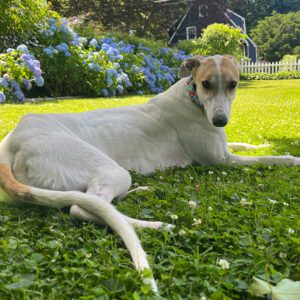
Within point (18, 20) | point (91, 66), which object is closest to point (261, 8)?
point (91, 66)

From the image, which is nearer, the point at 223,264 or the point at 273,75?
the point at 223,264

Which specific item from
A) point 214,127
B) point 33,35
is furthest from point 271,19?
point 214,127

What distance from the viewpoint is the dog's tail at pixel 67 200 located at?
86.4 inches

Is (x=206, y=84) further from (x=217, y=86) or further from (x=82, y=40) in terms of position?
(x=82, y=40)

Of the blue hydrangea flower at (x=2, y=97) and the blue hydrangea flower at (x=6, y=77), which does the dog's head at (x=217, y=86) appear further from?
the blue hydrangea flower at (x=6, y=77)

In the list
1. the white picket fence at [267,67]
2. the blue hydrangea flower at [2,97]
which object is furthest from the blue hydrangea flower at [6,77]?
the white picket fence at [267,67]

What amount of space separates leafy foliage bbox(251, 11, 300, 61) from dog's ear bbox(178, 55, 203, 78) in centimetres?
4250

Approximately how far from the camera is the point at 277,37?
145 feet

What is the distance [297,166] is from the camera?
383cm

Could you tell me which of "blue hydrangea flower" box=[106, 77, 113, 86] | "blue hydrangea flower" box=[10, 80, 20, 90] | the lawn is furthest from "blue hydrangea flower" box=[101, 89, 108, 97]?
the lawn

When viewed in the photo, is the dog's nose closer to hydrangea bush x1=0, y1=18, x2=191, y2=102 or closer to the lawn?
the lawn

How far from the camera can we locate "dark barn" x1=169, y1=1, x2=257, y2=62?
3481 cm

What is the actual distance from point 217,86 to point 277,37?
44.0 metres

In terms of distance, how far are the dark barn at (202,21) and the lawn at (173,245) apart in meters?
33.5
